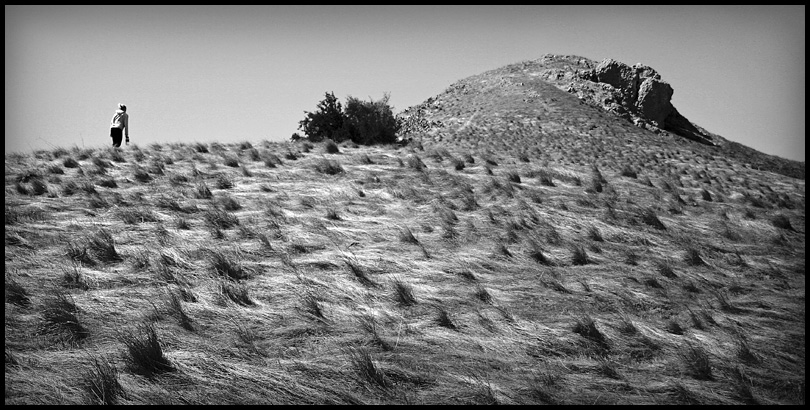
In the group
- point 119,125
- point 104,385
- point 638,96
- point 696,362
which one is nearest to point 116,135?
point 119,125

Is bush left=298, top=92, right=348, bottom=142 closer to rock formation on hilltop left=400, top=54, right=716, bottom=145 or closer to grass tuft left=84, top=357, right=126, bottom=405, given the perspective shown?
rock formation on hilltop left=400, top=54, right=716, bottom=145

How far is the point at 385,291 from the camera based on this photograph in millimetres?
4895

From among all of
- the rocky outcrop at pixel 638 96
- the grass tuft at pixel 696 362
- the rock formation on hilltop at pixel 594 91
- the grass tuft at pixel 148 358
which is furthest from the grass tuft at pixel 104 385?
the rocky outcrop at pixel 638 96

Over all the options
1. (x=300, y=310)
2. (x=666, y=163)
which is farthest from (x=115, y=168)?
(x=666, y=163)

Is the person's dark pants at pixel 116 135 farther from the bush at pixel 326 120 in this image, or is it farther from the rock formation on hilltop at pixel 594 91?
the rock formation on hilltop at pixel 594 91

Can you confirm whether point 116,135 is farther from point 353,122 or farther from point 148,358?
point 148,358

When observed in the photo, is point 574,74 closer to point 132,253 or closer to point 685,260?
point 685,260

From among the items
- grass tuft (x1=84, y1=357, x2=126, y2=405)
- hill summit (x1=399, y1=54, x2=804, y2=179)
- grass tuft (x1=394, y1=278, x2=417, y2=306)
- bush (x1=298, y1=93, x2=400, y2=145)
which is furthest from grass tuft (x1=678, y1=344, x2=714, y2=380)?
hill summit (x1=399, y1=54, x2=804, y2=179)

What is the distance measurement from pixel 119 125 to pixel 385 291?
1131cm

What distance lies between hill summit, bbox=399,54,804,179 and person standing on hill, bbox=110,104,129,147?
33.4 ft

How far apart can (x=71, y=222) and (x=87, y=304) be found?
8.77 feet

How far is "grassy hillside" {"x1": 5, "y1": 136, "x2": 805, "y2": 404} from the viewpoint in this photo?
3.42 metres

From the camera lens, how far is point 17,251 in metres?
5.35

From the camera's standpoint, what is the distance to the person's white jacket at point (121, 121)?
13.0m
